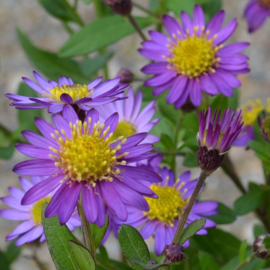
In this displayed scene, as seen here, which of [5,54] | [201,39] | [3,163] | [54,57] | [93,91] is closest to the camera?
[93,91]

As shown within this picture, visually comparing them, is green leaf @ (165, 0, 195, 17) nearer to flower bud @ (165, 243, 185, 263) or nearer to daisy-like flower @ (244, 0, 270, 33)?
daisy-like flower @ (244, 0, 270, 33)

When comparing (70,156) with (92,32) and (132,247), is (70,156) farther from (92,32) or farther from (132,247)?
(92,32)

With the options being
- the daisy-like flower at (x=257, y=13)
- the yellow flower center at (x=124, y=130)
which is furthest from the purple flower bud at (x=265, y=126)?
the daisy-like flower at (x=257, y=13)

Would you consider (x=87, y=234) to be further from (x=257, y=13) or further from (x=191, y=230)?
(x=257, y=13)

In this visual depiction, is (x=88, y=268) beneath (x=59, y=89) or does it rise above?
beneath

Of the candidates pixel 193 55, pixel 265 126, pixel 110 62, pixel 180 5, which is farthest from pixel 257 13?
pixel 110 62

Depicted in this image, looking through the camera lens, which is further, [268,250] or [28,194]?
[268,250]

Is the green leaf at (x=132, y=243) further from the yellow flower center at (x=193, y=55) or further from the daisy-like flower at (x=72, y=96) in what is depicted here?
the yellow flower center at (x=193, y=55)

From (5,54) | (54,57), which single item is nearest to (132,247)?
(54,57)
